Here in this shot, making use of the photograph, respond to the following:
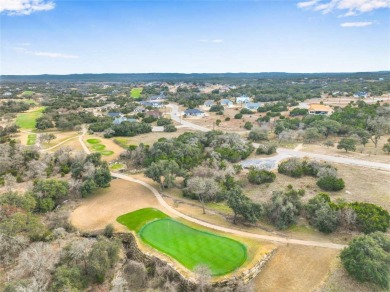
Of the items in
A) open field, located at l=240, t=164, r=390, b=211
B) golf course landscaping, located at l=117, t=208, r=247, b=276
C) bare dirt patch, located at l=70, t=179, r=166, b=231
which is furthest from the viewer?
open field, located at l=240, t=164, r=390, b=211

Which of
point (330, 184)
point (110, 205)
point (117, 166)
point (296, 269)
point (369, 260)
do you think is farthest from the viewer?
point (117, 166)

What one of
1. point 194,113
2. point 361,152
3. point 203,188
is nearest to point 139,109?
point 194,113

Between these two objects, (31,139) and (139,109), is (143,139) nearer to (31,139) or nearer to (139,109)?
(31,139)

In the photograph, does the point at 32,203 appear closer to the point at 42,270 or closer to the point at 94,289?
the point at 42,270

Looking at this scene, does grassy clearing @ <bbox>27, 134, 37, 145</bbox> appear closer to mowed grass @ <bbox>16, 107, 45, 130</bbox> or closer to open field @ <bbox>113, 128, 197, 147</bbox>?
mowed grass @ <bbox>16, 107, 45, 130</bbox>

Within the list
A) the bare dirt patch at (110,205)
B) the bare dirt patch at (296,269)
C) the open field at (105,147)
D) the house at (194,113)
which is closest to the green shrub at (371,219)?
the bare dirt patch at (296,269)

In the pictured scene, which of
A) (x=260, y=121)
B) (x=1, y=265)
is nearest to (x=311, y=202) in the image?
(x=1, y=265)

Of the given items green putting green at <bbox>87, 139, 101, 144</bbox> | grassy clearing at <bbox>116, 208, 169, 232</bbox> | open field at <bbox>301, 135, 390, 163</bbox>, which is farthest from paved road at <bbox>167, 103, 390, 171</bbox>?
green putting green at <bbox>87, 139, 101, 144</bbox>
